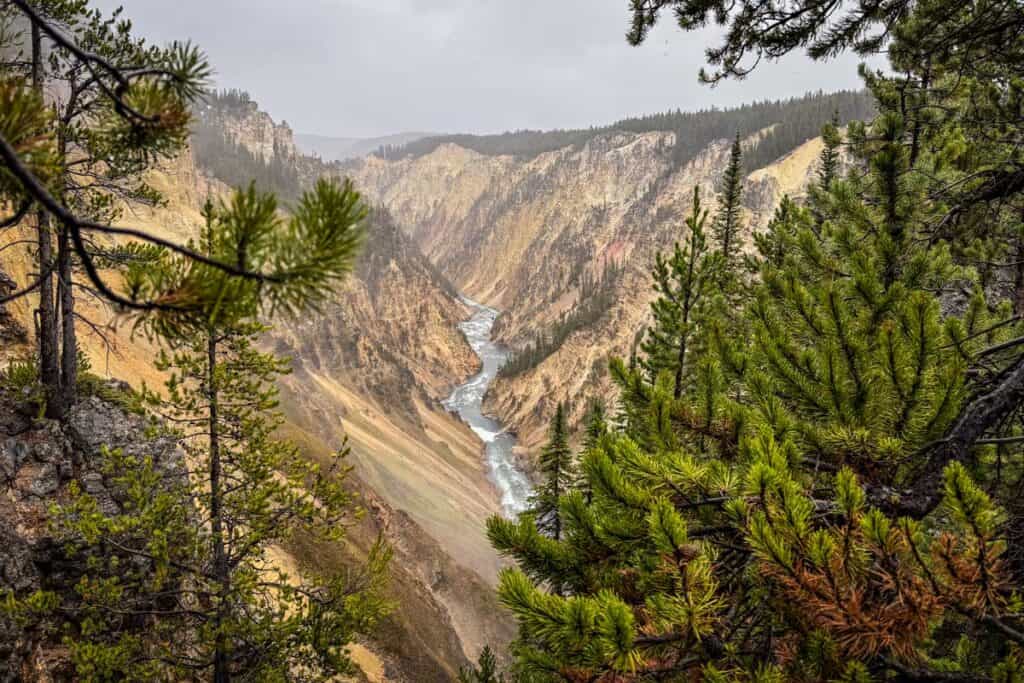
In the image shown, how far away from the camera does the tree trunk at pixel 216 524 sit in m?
7.71

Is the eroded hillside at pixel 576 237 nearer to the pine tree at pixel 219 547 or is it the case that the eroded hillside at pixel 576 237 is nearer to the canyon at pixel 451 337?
the canyon at pixel 451 337

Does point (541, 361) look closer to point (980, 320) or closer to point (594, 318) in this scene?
point (594, 318)

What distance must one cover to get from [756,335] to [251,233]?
3.58 meters

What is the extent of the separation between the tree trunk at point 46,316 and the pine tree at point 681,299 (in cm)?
1188

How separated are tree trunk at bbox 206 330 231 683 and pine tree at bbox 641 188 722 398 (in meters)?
9.36

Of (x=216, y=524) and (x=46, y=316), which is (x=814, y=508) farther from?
(x=46, y=316)

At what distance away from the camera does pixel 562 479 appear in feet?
60.8

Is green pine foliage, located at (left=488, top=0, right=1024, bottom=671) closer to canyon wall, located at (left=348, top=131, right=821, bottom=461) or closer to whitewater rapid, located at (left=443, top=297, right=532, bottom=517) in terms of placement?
whitewater rapid, located at (left=443, top=297, right=532, bottom=517)

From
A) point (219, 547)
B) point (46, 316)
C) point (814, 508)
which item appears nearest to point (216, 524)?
point (219, 547)

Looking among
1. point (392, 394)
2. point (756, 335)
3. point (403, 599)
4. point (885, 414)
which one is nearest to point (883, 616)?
point (885, 414)

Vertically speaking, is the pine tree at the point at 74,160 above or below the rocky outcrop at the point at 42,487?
above

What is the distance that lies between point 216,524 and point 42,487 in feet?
12.1

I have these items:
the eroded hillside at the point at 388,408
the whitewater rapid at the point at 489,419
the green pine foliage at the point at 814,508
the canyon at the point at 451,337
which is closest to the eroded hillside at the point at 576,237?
the canyon at the point at 451,337

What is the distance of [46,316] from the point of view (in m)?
8.95
